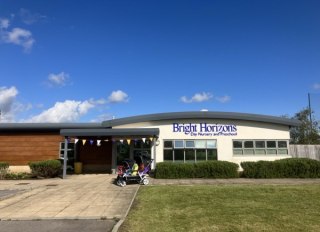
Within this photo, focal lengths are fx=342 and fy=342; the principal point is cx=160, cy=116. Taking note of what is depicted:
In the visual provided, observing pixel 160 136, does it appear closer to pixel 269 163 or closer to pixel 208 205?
pixel 269 163

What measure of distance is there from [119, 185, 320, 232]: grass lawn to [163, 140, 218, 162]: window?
8.59 metres

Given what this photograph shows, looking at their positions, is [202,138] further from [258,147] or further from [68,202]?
[68,202]

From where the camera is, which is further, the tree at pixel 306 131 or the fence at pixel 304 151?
the tree at pixel 306 131

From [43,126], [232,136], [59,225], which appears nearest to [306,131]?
[232,136]

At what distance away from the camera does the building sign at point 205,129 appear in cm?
2308

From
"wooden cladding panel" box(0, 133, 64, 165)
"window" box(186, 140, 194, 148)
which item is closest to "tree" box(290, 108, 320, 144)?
"window" box(186, 140, 194, 148)

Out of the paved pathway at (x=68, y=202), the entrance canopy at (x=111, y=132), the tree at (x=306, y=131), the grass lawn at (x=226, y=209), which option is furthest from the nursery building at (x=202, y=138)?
the tree at (x=306, y=131)

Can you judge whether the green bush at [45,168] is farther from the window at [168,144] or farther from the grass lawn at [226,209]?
the grass lawn at [226,209]

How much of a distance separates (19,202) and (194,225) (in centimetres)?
693

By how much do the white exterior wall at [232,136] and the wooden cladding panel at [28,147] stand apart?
17.6ft

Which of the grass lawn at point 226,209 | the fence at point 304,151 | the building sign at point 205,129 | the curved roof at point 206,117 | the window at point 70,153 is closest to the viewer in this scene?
the grass lawn at point 226,209

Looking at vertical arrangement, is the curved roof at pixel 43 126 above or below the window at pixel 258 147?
above

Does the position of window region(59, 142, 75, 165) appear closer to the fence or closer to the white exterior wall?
the white exterior wall

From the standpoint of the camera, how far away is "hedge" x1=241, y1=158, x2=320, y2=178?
19.5 m
